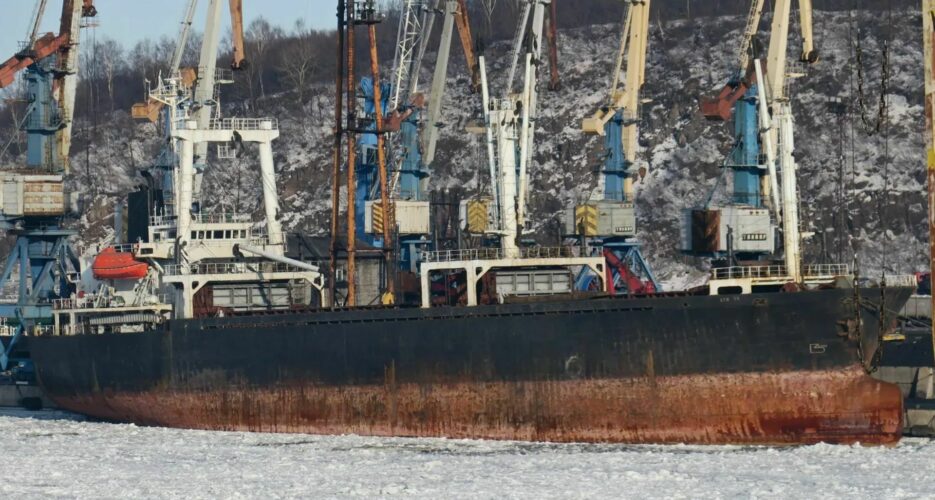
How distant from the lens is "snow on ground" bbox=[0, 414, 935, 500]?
119ft

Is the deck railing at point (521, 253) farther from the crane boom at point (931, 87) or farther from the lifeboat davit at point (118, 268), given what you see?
the crane boom at point (931, 87)

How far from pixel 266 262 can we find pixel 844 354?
20.4 metres

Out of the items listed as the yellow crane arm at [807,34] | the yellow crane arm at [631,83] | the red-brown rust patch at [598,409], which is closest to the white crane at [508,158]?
the red-brown rust patch at [598,409]

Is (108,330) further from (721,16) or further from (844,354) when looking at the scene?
(721,16)

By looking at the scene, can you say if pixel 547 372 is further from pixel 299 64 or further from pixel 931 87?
pixel 299 64

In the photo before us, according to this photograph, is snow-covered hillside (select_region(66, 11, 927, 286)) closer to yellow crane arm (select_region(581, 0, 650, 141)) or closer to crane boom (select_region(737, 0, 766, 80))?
yellow crane arm (select_region(581, 0, 650, 141))

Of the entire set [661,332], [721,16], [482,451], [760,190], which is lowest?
[482,451]

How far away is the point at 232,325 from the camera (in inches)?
2051

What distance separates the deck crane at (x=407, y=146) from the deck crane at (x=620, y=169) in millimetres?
6136

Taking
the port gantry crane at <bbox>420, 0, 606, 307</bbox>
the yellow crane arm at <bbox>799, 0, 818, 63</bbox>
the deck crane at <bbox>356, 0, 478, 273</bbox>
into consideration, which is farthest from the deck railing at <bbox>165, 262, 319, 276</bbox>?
the yellow crane arm at <bbox>799, 0, 818, 63</bbox>

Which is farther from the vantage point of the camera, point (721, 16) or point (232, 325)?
point (721, 16)

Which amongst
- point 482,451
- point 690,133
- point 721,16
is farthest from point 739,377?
point 721,16

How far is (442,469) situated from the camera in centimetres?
4022

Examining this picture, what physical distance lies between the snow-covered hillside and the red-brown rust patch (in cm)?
3705
